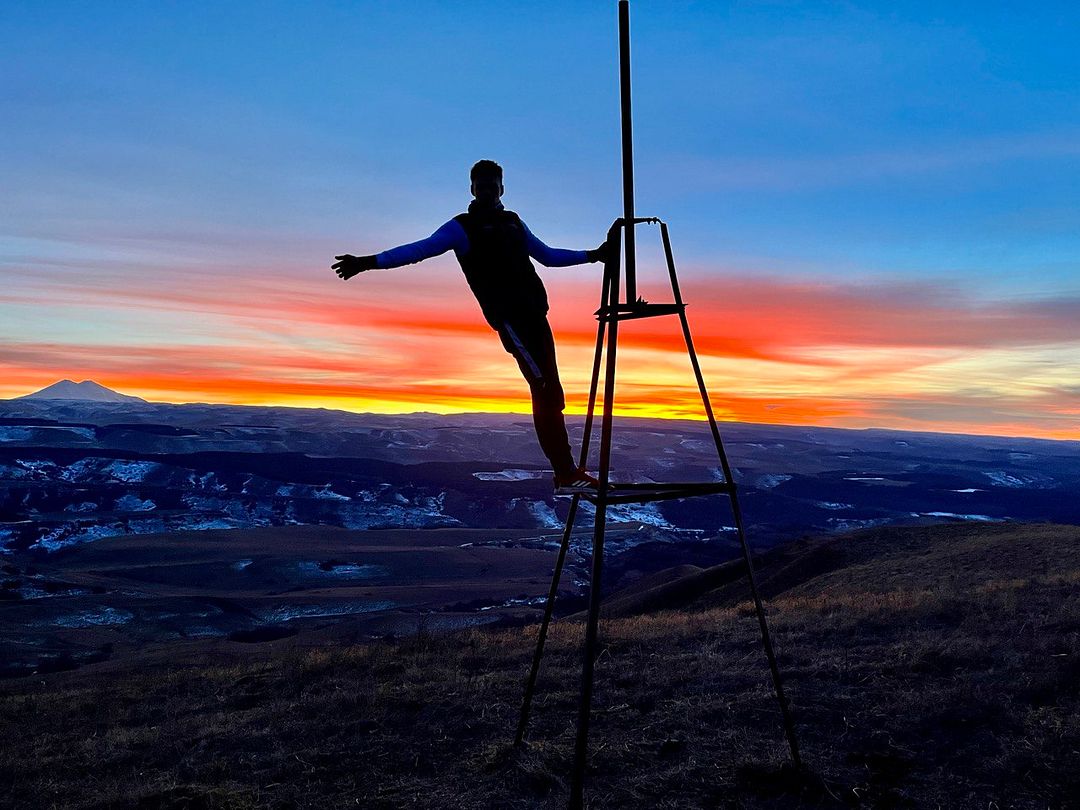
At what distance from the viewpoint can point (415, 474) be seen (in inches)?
4621

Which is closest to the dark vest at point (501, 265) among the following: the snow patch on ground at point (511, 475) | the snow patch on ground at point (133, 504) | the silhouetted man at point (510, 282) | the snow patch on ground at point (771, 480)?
the silhouetted man at point (510, 282)

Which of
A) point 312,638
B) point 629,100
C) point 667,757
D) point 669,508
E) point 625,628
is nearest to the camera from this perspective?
point 629,100

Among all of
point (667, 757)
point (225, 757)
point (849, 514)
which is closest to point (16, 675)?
point (225, 757)

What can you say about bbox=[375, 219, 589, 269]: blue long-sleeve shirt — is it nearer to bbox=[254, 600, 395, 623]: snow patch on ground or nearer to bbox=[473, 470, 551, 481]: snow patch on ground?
bbox=[254, 600, 395, 623]: snow patch on ground

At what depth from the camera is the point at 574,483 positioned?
504cm

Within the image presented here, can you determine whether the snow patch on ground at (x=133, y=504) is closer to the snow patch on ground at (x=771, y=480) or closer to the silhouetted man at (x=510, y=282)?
the snow patch on ground at (x=771, y=480)

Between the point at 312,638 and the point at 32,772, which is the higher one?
the point at 32,772

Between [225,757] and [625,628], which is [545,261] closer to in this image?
[225,757]

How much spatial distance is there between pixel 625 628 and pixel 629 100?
918 cm

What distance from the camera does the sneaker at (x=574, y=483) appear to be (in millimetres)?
4824

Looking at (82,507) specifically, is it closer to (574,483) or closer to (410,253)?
(574,483)

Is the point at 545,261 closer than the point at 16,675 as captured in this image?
Yes

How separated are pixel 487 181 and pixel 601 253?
A: 0.89 m

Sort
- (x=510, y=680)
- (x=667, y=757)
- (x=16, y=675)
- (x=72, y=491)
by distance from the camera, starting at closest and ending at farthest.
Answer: (x=667, y=757), (x=510, y=680), (x=16, y=675), (x=72, y=491)
